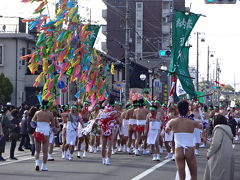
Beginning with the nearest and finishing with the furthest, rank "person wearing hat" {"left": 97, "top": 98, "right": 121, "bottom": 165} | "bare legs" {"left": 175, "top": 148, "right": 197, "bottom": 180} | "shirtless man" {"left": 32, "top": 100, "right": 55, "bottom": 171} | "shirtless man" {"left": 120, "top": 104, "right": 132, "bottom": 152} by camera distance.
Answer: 1. "bare legs" {"left": 175, "top": 148, "right": 197, "bottom": 180}
2. "shirtless man" {"left": 32, "top": 100, "right": 55, "bottom": 171}
3. "person wearing hat" {"left": 97, "top": 98, "right": 121, "bottom": 165}
4. "shirtless man" {"left": 120, "top": 104, "right": 132, "bottom": 152}

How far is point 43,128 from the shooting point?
55.7 feet

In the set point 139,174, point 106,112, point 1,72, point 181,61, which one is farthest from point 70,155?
point 1,72

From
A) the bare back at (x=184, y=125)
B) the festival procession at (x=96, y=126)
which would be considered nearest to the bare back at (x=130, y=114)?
the festival procession at (x=96, y=126)

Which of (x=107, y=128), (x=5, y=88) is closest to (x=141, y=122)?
(x=107, y=128)

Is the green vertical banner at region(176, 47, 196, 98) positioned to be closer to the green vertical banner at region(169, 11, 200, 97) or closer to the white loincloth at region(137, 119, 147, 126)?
the green vertical banner at region(169, 11, 200, 97)

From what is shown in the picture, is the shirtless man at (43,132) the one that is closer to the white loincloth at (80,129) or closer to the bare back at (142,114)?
the white loincloth at (80,129)

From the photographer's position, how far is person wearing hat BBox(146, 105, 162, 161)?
2050 centimetres

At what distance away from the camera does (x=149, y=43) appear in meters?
90.8

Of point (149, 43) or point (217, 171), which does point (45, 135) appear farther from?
point (149, 43)

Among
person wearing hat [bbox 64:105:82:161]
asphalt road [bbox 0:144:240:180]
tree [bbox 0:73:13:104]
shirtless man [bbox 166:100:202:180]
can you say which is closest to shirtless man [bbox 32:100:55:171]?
asphalt road [bbox 0:144:240:180]

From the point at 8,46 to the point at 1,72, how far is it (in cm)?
215

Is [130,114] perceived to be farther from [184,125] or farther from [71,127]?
[184,125]

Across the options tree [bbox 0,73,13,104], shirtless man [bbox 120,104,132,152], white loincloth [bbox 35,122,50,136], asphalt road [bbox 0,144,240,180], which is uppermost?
tree [bbox 0,73,13,104]

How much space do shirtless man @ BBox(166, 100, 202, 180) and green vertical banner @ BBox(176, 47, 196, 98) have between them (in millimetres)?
13907
